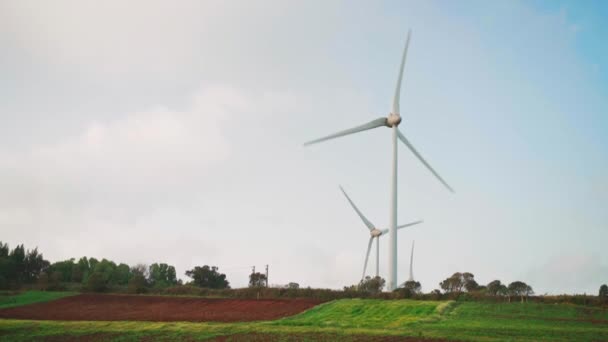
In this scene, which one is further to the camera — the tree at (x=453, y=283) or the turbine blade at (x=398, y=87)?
the tree at (x=453, y=283)

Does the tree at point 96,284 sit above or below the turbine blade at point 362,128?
below

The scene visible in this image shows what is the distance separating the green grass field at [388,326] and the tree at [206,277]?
243 ft

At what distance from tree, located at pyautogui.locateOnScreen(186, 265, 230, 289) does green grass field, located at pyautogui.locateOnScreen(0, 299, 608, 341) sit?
7398 centimetres

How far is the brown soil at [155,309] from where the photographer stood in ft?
163

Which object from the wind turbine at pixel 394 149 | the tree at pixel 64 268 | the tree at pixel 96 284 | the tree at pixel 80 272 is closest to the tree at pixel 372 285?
the wind turbine at pixel 394 149

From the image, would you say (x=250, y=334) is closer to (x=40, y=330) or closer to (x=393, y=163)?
(x=40, y=330)

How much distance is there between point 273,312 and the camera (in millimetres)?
53188

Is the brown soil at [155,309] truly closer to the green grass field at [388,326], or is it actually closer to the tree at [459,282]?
the green grass field at [388,326]

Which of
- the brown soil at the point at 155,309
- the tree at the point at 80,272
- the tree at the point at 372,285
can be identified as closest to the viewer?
the brown soil at the point at 155,309

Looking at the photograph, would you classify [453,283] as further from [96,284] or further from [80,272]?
[80,272]

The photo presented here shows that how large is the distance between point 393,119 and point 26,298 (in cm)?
5530

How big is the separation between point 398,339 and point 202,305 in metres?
36.9

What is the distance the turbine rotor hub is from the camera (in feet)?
219

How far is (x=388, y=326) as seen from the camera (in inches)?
1574
